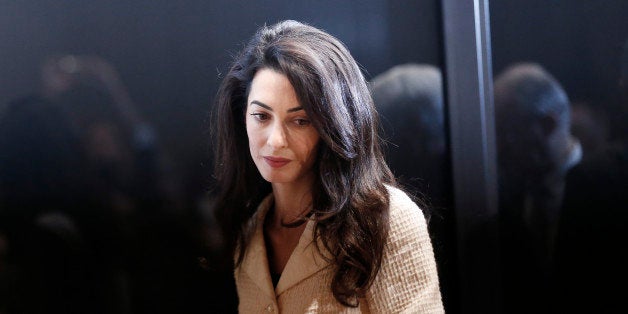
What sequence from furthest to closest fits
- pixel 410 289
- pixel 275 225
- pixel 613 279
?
1. pixel 613 279
2. pixel 275 225
3. pixel 410 289

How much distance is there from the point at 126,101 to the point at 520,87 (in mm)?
924

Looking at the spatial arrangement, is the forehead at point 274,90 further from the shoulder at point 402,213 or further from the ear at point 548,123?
the ear at point 548,123

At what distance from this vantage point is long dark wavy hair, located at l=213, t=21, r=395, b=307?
112 centimetres

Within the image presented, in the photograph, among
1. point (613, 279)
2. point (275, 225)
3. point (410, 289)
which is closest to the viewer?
point (410, 289)

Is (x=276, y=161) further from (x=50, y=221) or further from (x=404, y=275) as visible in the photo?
(x=50, y=221)

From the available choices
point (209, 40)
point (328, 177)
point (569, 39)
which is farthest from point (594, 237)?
point (209, 40)

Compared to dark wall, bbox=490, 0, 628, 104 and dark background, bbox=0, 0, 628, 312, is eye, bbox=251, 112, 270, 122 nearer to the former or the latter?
dark background, bbox=0, 0, 628, 312

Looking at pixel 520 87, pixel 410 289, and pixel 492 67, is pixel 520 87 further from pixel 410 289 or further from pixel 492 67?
pixel 410 289

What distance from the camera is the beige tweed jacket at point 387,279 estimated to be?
Result: 3.83 feet

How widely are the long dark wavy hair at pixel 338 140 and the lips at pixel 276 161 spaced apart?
78 millimetres

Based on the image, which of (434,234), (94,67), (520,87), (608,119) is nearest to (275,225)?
(434,234)

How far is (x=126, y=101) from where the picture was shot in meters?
1.40

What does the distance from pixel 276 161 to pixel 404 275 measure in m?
0.33

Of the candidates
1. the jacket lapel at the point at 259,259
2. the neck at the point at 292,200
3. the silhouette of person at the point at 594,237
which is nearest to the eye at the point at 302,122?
the neck at the point at 292,200
